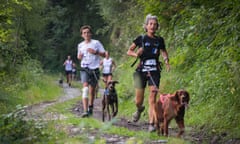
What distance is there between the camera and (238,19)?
6465mm

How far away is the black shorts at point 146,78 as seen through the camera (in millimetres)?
8109

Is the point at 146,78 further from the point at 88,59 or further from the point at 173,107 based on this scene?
the point at 88,59

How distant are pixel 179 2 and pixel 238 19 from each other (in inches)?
50.5

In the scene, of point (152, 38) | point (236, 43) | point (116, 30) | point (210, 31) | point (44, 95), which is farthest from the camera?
point (116, 30)

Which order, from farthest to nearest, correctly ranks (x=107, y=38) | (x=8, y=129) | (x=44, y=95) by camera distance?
(x=107, y=38), (x=44, y=95), (x=8, y=129)

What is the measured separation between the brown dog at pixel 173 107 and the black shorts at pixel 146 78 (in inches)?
19.5

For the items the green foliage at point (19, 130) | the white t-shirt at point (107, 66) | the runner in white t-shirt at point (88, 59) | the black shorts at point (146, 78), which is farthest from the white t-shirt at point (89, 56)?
the white t-shirt at point (107, 66)

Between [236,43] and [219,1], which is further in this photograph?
[219,1]

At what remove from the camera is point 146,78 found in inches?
324

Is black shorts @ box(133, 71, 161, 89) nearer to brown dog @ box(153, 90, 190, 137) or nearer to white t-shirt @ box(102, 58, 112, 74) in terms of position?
brown dog @ box(153, 90, 190, 137)

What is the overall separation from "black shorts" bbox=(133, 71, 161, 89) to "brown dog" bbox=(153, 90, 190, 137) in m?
0.50

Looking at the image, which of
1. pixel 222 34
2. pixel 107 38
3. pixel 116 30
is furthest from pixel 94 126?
pixel 107 38

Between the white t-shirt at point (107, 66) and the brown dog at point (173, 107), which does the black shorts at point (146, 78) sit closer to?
the brown dog at point (173, 107)

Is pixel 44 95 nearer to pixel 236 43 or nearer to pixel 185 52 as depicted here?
pixel 185 52
